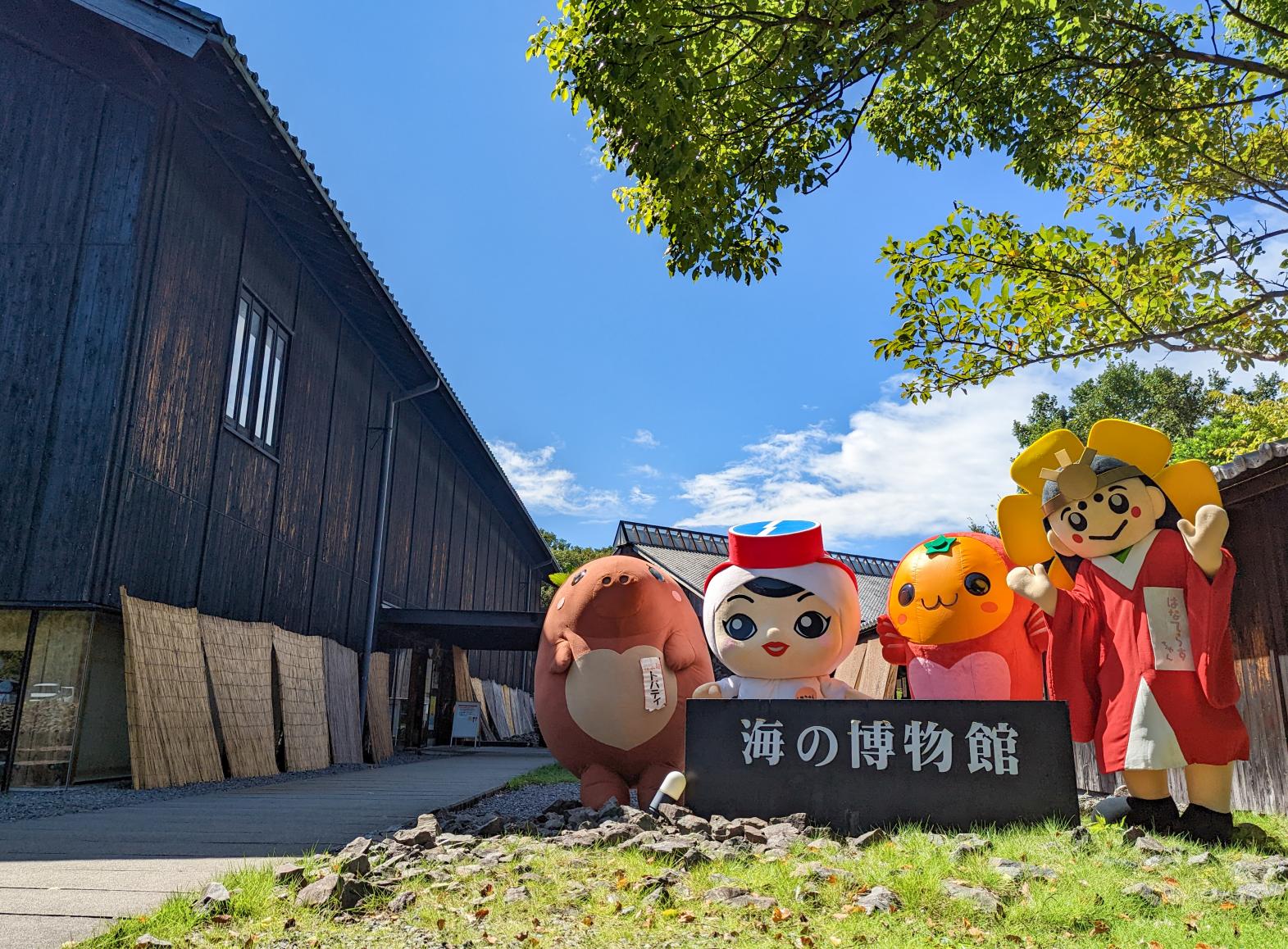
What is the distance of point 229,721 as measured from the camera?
1041 centimetres

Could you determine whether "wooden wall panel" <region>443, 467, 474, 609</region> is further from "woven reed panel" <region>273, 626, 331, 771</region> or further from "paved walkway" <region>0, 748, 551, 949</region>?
"paved walkway" <region>0, 748, 551, 949</region>

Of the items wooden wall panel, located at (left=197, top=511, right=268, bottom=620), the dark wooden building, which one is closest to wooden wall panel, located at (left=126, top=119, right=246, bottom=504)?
the dark wooden building

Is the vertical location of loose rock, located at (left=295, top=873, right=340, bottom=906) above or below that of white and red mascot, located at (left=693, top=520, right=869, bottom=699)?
below

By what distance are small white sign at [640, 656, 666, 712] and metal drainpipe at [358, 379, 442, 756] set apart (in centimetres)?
Result: 1032

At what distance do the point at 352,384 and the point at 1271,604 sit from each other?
13.7m

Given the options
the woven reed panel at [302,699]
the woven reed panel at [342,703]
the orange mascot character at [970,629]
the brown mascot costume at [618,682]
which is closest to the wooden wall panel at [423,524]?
the woven reed panel at [342,703]

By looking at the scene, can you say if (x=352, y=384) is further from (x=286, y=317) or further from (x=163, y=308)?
(x=163, y=308)

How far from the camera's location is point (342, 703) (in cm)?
1455

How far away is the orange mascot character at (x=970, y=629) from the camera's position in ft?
23.0

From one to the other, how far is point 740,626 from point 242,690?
6.92 m

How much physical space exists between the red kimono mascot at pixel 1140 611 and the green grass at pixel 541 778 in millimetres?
5829

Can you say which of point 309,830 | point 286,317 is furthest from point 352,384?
point 309,830

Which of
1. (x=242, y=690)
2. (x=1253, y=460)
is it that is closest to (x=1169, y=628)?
(x=1253, y=460)

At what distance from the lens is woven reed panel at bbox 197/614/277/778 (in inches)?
408
